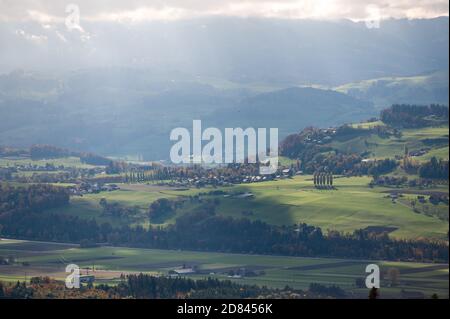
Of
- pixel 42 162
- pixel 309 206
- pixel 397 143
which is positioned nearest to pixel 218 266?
pixel 309 206

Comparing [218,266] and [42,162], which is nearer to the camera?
[218,266]

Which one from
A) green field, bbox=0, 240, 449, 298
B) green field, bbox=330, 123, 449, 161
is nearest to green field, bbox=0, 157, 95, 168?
green field, bbox=330, 123, 449, 161

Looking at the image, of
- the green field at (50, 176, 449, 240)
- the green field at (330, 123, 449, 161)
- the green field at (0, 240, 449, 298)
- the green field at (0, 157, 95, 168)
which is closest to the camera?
the green field at (0, 240, 449, 298)

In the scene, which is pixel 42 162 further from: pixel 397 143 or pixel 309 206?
pixel 309 206

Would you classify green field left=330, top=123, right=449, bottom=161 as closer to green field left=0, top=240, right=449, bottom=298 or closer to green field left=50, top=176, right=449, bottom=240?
green field left=50, top=176, right=449, bottom=240

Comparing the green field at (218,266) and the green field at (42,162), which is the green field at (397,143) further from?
the green field at (42,162)

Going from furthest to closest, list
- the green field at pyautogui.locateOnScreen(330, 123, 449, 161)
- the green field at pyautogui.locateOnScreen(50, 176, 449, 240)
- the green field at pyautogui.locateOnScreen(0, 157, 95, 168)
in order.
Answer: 1. the green field at pyautogui.locateOnScreen(0, 157, 95, 168)
2. the green field at pyautogui.locateOnScreen(330, 123, 449, 161)
3. the green field at pyautogui.locateOnScreen(50, 176, 449, 240)
